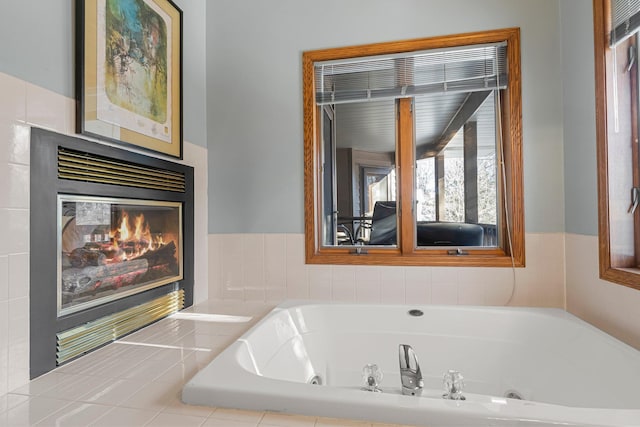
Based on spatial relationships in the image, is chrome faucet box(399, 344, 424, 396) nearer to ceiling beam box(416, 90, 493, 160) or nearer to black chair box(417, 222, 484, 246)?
black chair box(417, 222, 484, 246)

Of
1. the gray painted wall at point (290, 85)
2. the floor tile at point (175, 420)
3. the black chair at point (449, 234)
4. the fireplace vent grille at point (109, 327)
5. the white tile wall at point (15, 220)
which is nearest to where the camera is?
the floor tile at point (175, 420)

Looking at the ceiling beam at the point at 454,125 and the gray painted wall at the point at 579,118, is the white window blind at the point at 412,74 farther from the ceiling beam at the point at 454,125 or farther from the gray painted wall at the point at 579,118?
the gray painted wall at the point at 579,118

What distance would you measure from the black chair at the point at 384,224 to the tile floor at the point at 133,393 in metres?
1.07

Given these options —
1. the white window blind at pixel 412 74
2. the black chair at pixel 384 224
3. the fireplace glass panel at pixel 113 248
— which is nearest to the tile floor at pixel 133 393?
the fireplace glass panel at pixel 113 248

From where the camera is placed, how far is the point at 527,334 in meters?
1.63

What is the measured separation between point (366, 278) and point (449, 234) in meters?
0.57

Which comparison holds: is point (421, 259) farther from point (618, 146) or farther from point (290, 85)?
point (290, 85)

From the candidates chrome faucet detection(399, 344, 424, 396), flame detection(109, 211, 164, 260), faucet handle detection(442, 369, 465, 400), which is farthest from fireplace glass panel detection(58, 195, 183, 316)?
faucet handle detection(442, 369, 465, 400)

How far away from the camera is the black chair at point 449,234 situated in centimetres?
202

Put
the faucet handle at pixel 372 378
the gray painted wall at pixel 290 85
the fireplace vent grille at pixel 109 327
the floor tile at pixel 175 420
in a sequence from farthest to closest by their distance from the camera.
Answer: the gray painted wall at pixel 290 85 < the faucet handle at pixel 372 378 < the fireplace vent grille at pixel 109 327 < the floor tile at pixel 175 420

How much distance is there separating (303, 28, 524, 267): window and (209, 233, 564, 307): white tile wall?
68mm

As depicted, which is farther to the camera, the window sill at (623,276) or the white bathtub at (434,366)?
the window sill at (623,276)

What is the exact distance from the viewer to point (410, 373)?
4.30ft

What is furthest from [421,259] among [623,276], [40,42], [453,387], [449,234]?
[40,42]
